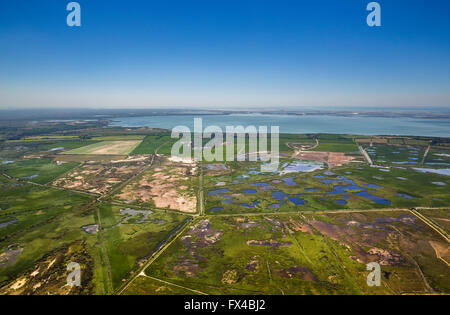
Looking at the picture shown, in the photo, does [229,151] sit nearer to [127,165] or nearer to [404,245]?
[127,165]

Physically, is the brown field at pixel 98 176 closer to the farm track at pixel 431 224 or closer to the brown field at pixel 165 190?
the brown field at pixel 165 190

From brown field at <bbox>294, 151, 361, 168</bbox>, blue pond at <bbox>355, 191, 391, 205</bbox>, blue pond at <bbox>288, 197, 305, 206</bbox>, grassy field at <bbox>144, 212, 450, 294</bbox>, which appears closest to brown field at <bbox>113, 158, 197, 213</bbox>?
grassy field at <bbox>144, 212, 450, 294</bbox>

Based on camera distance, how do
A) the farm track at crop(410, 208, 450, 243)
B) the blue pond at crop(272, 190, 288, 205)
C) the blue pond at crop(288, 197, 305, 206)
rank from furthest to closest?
1. the blue pond at crop(272, 190, 288, 205)
2. the blue pond at crop(288, 197, 305, 206)
3. the farm track at crop(410, 208, 450, 243)

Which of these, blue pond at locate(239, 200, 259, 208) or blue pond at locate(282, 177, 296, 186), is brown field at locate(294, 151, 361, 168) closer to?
blue pond at locate(282, 177, 296, 186)

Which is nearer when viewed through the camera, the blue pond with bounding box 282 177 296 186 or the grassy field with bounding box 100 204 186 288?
the grassy field with bounding box 100 204 186 288

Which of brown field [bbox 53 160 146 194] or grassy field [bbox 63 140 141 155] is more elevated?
grassy field [bbox 63 140 141 155]

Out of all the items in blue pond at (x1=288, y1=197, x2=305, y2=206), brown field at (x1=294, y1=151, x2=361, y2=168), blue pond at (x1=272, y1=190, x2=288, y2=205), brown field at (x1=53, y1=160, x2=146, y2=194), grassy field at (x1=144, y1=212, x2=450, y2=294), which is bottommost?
grassy field at (x1=144, y1=212, x2=450, y2=294)

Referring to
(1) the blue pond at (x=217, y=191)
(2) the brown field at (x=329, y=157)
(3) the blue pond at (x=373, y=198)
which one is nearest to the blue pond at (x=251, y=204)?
(1) the blue pond at (x=217, y=191)

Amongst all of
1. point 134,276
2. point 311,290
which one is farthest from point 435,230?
point 134,276
